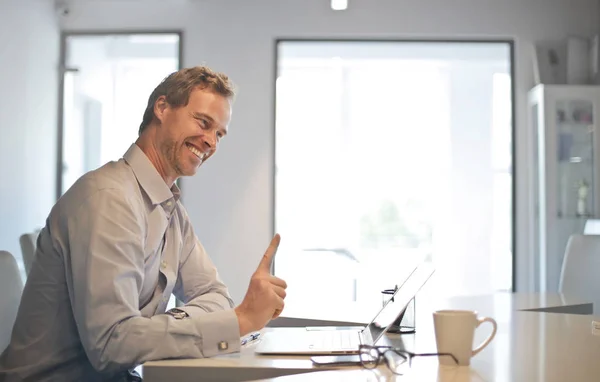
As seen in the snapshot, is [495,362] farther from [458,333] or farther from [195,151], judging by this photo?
[195,151]

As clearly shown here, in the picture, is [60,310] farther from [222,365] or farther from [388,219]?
[388,219]

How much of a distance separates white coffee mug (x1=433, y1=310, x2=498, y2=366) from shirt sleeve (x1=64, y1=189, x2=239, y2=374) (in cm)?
44

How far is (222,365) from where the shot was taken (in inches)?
53.8

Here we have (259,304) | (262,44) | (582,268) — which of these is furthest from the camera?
(262,44)

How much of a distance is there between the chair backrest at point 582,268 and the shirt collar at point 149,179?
7.05ft

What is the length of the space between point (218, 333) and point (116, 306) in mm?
223

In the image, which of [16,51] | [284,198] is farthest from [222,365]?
[284,198]

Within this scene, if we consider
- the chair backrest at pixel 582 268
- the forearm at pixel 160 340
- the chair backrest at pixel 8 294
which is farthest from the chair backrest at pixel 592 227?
the chair backrest at pixel 8 294

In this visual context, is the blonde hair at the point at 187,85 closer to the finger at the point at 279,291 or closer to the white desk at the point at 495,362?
the finger at the point at 279,291

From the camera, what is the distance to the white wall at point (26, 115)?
4.27m

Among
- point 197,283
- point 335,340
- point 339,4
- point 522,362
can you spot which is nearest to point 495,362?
point 522,362

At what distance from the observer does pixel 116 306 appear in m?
1.42

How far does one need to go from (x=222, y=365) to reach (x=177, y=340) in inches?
4.8

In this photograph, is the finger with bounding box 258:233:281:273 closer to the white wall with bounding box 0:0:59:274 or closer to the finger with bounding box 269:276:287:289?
the finger with bounding box 269:276:287:289
